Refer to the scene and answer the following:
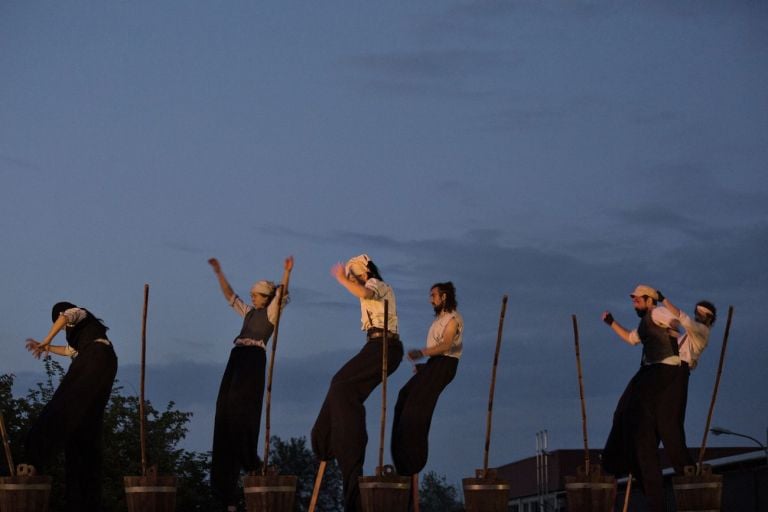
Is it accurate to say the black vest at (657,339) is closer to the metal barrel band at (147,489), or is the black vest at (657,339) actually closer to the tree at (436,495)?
the metal barrel band at (147,489)

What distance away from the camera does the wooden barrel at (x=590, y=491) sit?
11281mm

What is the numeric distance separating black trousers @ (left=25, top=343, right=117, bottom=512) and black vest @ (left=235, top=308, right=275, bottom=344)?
1177 millimetres

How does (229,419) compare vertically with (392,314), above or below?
below

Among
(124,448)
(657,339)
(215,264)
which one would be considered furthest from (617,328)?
(124,448)

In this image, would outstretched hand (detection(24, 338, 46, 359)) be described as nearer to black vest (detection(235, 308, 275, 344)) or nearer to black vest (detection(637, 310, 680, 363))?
black vest (detection(235, 308, 275, 344))

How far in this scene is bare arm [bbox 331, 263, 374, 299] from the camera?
10781 mm

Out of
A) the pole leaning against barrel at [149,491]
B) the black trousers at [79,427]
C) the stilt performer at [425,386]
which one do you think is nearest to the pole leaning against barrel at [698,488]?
the stilt performer at [425,386]

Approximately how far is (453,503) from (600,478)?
60.9 metres

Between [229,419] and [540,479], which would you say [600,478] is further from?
[540,479]

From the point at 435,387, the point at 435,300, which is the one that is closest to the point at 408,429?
the point at 435,387

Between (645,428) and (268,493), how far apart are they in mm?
3380

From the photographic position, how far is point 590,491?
11281 millimetres

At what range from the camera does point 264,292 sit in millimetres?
11414

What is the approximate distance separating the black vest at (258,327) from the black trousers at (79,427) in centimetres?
118
